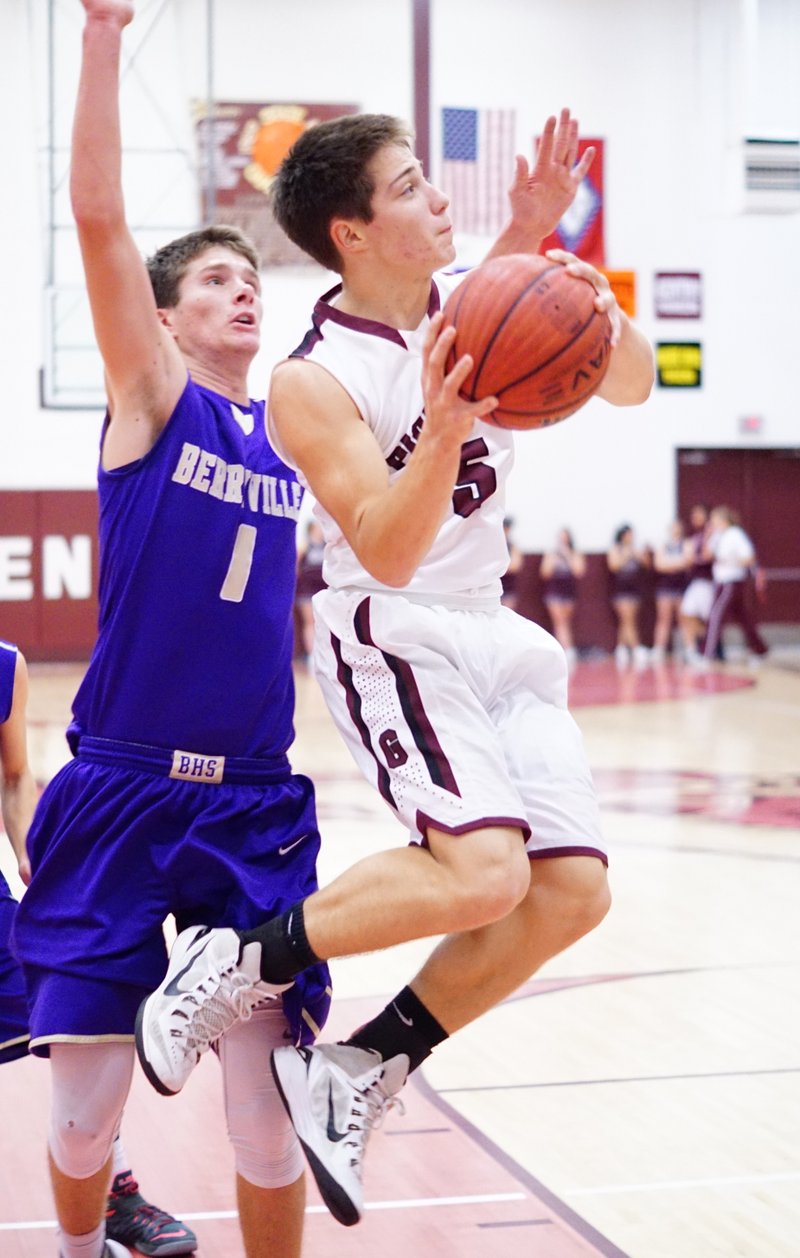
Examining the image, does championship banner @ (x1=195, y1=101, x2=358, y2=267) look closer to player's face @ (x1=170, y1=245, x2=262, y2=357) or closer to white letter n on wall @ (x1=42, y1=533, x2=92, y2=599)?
white letter n on wall @ (x1=42, y1=533, x2=92, y2=599)

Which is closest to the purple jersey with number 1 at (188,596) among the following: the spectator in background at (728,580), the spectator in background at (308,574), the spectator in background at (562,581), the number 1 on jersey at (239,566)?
the number 1 on jersey at (239,566)

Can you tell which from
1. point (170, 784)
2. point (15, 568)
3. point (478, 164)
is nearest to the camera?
point (170, 784)

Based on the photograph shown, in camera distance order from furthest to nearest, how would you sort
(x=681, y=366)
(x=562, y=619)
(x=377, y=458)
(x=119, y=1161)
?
(x=681, y=366) → (x=562, y=619) → (x=119, y=1161) → (x=377, y=458)

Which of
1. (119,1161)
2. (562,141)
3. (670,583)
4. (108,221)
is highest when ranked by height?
(562,141)

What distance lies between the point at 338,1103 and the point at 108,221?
1.61 m

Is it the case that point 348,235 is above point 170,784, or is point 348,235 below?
above

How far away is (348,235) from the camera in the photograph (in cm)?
306

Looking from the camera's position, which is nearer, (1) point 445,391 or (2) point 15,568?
(1) point 445,391

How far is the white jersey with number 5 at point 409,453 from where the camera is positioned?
295 centimetres

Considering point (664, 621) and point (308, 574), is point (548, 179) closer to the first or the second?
point (308, 574)

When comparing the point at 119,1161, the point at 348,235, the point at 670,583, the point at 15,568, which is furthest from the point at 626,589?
the point at 348,235

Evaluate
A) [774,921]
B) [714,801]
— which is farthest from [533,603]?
[774,921]

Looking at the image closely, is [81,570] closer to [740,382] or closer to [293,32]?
[293,32]

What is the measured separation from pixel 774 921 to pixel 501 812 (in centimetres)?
389
